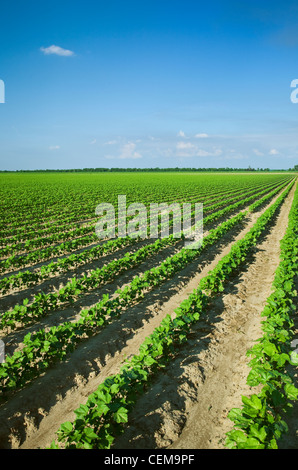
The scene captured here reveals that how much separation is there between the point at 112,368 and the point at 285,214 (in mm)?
19630

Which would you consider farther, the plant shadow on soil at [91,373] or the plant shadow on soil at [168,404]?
the plant shadow on soil at [91,373]

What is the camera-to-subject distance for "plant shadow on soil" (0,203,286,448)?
13.0 ft

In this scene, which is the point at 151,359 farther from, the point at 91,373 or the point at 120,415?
the point at 91,373

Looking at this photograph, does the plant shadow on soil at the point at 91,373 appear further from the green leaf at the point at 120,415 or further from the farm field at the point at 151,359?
the green leaf at the point at 120,415

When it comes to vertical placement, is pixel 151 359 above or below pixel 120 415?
above

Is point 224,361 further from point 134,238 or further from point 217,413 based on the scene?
point 134,238

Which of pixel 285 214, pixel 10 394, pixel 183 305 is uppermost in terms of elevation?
pixel 285 214

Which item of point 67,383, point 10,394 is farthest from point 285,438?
point 10,394

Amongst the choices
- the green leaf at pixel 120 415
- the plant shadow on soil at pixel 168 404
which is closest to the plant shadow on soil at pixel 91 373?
the plant shadow on soil at pixel 168 404

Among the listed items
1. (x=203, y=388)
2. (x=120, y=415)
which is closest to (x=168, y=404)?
(x=203, y=388)

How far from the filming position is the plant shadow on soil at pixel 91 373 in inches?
155

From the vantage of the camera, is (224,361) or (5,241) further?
(5,241)

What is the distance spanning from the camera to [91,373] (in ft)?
16.1

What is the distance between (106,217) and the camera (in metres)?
19.6
